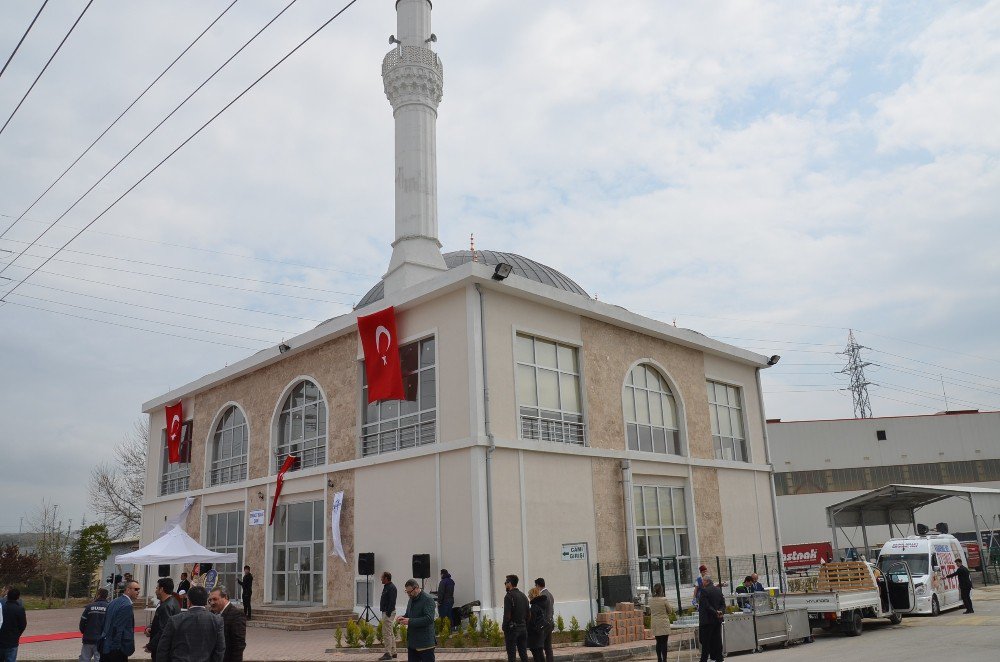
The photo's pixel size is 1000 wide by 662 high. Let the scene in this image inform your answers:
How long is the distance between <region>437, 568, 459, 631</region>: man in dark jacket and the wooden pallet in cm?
863

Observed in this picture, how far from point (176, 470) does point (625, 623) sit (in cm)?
2117

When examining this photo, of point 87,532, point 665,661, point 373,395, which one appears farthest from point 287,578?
point 87,532

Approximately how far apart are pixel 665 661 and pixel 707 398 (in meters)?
13.9

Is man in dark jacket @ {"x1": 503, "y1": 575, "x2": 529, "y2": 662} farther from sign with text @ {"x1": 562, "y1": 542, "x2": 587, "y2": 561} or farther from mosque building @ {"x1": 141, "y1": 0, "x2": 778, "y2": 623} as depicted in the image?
sign with text @ {"x1": 562, "y1": 542, "x2": 587, "y2": 561}

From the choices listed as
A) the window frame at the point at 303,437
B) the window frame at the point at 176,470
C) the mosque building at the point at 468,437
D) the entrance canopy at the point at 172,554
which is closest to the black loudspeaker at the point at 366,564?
the mosque building at the point at 468,437

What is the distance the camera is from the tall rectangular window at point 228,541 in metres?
26.2

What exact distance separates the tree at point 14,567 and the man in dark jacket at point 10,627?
35007mm

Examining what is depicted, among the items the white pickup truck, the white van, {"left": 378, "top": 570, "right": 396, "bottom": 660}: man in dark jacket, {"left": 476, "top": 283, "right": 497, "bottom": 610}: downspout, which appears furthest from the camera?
the white van

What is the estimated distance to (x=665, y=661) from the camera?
45.1 ft

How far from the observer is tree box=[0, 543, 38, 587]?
40.9 metres

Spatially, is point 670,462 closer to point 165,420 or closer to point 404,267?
point 404,267

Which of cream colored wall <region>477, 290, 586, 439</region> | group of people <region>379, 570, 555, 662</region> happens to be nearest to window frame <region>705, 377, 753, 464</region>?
cream colored wall <region>477, 290, 586, 439</region>

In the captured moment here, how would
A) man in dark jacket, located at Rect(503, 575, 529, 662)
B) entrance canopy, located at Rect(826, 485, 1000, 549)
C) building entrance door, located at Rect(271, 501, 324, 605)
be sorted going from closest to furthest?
man in dark jacket, located at Rect(503, 575, 529, 662), building entrance door, located at Rect(271, 501, 324, 605), entrance canopy, located at Rect(826, 485, 1000, 549)

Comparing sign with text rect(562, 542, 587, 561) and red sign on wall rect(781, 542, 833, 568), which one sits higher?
sign with text rect(562, 542, 587, 561)
